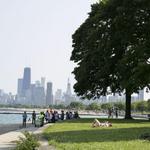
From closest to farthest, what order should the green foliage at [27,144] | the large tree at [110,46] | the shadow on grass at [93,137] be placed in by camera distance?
1. the green foliage at [27,144]
2. the shadow on grass at [93,137]
3. the large tree at [110,46]

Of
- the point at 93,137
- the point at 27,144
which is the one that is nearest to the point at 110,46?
the point at 93,137

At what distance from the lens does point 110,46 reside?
6706 cm

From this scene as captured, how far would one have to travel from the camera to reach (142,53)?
5128 centimetres

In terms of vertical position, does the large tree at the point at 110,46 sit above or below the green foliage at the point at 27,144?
Result: above

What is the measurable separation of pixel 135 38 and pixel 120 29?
2.17 m

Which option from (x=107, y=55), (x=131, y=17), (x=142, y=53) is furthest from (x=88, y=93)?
(x=142, y=53)

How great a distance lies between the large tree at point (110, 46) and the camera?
60.6 m

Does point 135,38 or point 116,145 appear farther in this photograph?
point 135,38

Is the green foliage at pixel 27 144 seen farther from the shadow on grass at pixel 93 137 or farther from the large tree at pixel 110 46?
the large tree at pixel 110 46

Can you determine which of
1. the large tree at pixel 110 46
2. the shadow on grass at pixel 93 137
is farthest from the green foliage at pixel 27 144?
the large tree at pixel 110 46

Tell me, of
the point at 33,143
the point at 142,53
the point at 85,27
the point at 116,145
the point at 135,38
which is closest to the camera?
the point at 33,143

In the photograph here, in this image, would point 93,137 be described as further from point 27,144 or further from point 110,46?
point 110,46

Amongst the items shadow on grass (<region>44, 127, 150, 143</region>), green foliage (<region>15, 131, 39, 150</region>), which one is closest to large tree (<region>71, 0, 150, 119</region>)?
shadow on grass (<region>44, 127, 150, 143</region>)

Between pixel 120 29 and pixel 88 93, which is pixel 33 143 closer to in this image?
pixel 120 29
